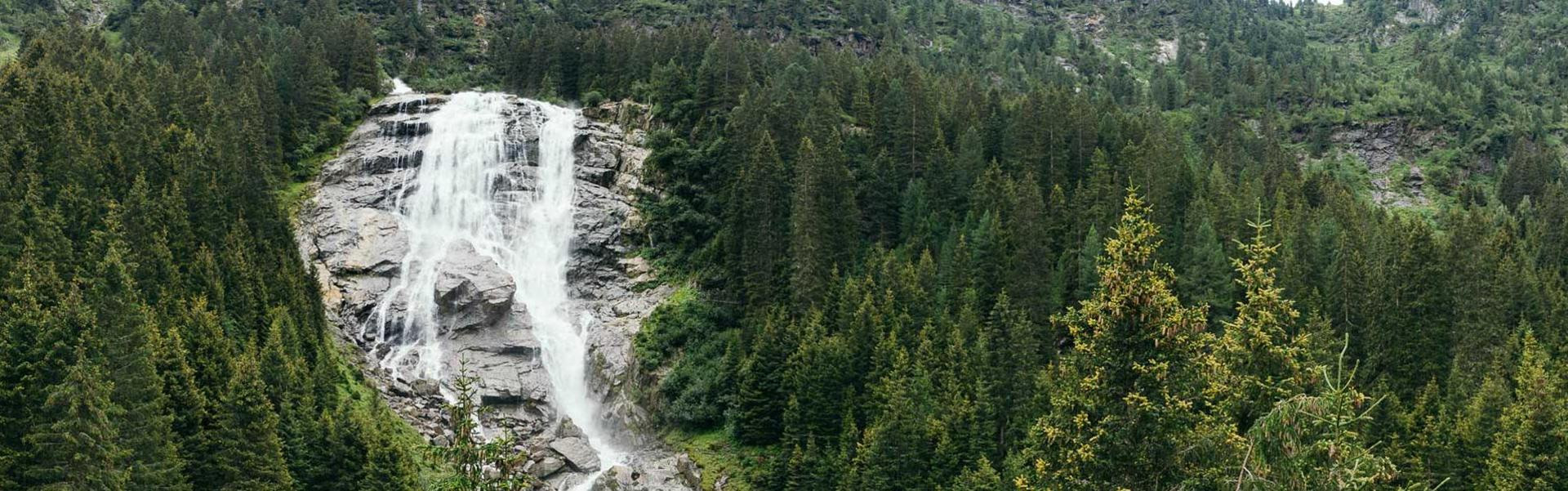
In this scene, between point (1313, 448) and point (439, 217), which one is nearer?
point (1313, 448)

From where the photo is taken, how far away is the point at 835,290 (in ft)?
259

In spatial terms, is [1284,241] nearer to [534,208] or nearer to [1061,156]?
[1061,156]

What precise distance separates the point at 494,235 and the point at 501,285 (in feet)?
32.1

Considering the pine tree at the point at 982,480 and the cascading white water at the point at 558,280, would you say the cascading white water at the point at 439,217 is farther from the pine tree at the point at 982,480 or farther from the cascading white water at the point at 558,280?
the pine tree at the point at 982,480

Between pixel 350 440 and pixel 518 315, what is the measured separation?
24914 mm

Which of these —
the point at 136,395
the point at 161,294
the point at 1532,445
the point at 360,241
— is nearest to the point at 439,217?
the point at 360,241

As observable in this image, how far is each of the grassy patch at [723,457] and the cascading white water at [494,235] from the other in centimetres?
451

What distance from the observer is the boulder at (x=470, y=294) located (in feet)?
273

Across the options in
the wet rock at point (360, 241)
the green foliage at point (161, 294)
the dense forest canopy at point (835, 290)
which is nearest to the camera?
the dense forest canopy at point (835, 290)

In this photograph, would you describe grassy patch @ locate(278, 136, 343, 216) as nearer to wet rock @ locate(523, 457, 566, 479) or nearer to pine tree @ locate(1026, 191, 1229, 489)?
wet rock @ locate(523, 457, 566, 479)

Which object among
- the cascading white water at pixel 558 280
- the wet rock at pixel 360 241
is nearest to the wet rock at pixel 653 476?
the cascading white water at pixel 558 280

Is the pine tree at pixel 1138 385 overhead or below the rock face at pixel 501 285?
overhead

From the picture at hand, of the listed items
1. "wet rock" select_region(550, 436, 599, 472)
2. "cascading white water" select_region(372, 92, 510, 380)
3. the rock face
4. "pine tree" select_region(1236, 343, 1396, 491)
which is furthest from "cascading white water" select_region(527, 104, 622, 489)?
"pine tree" select_region(1236, 343, 1396, 491)

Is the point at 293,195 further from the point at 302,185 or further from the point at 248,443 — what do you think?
the point at 248,443
